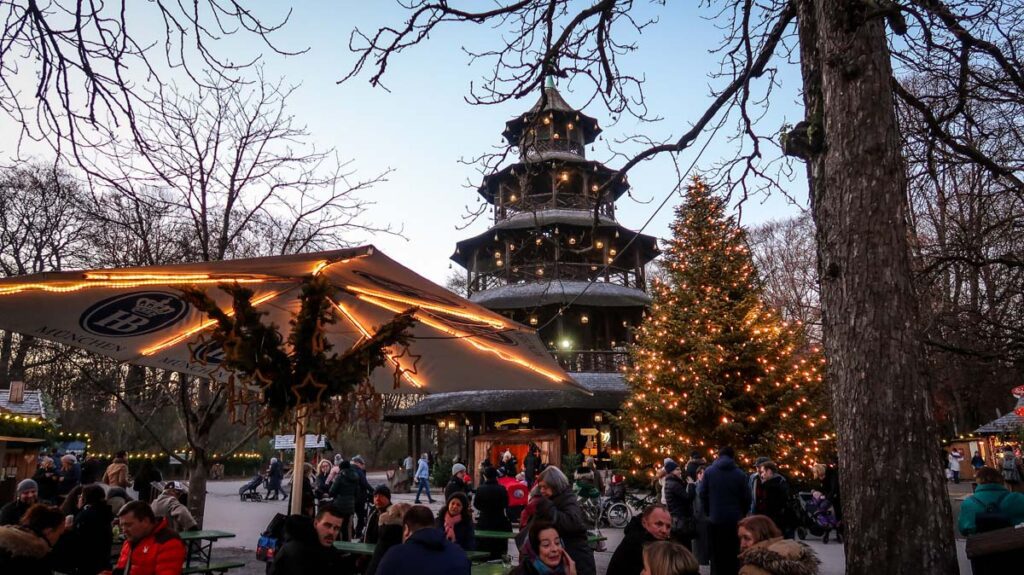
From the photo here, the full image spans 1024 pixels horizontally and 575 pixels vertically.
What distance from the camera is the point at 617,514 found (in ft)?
49.7

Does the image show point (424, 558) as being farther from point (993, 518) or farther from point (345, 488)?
point (345, 488)

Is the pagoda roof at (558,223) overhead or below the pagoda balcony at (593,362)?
overhead

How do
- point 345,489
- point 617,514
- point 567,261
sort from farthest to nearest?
point 567,261
point 617,514
point 345,489

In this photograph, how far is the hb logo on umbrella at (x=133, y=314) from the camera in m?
4.76

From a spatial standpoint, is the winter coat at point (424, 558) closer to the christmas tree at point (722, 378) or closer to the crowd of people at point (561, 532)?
the crowd of people at point (561, 532)

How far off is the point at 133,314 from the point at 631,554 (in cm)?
422

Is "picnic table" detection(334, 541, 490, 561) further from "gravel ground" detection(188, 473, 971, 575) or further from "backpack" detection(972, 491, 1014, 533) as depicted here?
"backpack" detection(972, 491, 1014, 533)

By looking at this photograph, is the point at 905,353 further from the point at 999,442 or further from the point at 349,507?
the point at 999,442

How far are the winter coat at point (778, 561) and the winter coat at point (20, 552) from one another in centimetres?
400

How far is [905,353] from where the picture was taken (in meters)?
3.74

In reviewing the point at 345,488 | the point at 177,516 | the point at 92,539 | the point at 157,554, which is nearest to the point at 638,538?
the point at 157,554

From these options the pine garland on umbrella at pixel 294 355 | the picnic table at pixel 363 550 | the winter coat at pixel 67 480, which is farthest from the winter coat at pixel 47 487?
the pine garland on umbrella at pixel 294 355

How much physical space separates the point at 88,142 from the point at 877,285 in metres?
4.62

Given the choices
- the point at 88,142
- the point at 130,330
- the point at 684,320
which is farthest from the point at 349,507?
the point at 684,320
